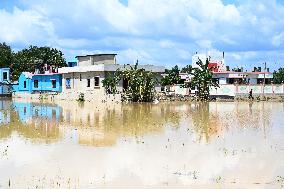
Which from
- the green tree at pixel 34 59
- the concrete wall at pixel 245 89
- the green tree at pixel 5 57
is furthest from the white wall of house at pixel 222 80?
the green tree at pixel 5 57

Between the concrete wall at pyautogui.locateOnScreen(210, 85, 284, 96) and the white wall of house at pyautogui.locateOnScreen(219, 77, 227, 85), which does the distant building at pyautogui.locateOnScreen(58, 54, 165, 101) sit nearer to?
the white wall of house at pyautogui.locateOnScreen(219, 77, 227, 85)

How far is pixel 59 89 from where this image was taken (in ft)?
164

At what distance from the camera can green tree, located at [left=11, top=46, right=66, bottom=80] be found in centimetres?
7075

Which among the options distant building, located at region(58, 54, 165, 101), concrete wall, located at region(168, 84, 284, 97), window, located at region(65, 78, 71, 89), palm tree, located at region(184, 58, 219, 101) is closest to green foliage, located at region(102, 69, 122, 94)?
distant building, located at region(58, 54, 165, 101)

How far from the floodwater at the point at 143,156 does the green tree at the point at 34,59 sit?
50.7m

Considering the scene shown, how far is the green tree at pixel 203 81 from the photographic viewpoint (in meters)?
39.6

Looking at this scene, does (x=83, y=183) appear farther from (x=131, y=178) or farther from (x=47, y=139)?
(x=47, y=139)

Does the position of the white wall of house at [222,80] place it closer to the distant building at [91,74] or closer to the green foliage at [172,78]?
the distant building at [91,74]

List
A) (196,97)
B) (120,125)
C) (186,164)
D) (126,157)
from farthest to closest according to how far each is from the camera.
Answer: (196,97) → (120,125) → (126,157) → (186,164)

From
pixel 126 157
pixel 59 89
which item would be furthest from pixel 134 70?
pixel 126 157

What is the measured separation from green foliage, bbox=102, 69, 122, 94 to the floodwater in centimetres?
1921

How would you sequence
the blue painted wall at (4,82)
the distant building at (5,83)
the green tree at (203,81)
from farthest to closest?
the blue painted wall at (4,82), the distant building at (5,83), the green tree at (203,81)

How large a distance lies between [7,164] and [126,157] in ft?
10.3

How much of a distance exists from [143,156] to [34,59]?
64.9m
